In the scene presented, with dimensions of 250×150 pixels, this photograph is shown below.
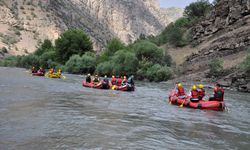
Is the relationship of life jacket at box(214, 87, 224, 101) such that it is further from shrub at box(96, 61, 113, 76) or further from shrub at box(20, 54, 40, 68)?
shrub at box(20, 54, 40, 68)

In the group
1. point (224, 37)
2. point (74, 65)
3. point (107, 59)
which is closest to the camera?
point (224, 37)

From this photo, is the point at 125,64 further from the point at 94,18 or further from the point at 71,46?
the point at 94,18

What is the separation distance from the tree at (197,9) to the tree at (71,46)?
30.7 metres

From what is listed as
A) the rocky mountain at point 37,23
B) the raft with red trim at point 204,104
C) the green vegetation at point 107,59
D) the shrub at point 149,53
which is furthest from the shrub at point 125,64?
the rocky mountain at point 37,23

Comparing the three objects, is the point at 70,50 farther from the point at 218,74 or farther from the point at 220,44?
the point at 218,74

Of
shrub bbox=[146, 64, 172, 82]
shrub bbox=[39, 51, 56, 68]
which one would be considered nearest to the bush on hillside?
shrub bbox=[39, 51, 56, 68]

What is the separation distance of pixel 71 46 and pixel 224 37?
Answer: 137ft

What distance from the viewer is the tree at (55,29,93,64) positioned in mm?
94500

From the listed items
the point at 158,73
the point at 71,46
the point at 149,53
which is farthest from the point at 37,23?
the point at 158,73

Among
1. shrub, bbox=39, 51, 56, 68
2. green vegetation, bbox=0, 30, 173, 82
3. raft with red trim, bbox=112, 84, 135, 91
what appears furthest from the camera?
shrub, bbox=39, 51, 56, 68

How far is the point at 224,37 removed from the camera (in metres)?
69.1

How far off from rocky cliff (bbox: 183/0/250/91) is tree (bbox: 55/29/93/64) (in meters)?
30.2

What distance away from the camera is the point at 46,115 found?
18.3 meters

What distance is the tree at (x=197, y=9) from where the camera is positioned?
99250 mm
